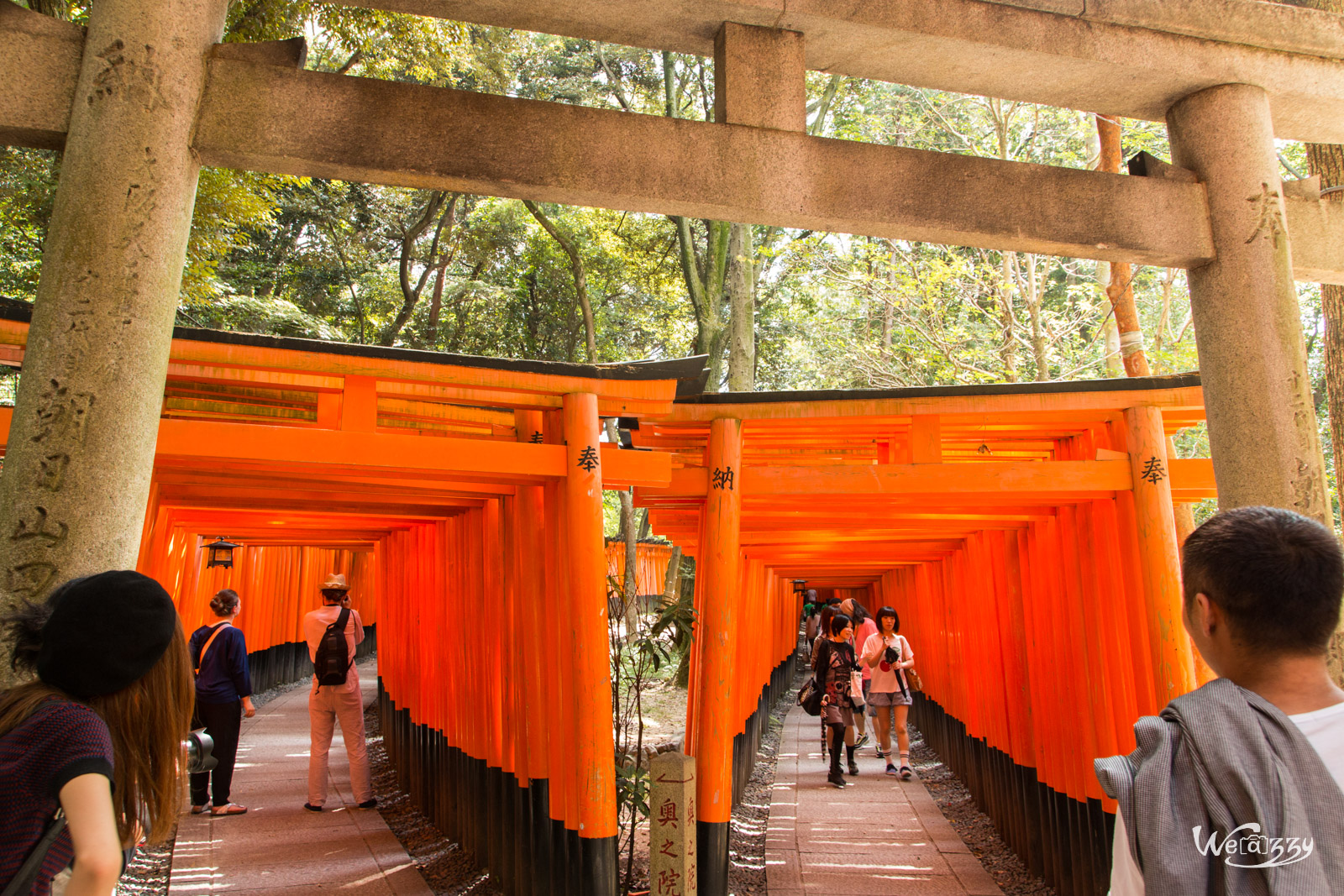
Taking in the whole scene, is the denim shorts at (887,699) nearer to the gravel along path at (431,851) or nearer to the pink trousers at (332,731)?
the gravel along path at (431,851)

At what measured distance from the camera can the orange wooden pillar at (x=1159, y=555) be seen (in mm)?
4879

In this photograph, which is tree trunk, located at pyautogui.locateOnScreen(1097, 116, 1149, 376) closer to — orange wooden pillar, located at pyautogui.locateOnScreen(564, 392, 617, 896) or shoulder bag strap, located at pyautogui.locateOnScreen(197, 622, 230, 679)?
orange wooden pillar, located at pyautogui.locateOnScreen(564, 392, 617, 896)

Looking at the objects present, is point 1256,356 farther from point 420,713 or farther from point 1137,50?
point 420,713

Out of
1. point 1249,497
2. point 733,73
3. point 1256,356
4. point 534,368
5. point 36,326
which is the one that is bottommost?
point 1249,497

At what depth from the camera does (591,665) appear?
4.84 meters

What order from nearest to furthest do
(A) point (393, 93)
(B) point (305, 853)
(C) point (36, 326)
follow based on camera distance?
(C) point (36, 326) → (A) point (393, 93) → (B) point (305, 853)

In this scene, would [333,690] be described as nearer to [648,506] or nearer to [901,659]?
[648,506]

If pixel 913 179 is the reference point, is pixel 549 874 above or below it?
below

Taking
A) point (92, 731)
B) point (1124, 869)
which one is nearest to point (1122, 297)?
point (1124, 869)

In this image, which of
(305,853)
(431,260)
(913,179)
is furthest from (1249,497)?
(431,260)

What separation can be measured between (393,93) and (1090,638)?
4851 millimetres

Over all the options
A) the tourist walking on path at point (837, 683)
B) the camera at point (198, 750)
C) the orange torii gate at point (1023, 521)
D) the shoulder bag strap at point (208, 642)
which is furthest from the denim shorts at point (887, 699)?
the camera at point (198, 750)

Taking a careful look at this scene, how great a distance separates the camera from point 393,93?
3.20 m

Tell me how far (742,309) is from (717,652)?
9.08 meters
